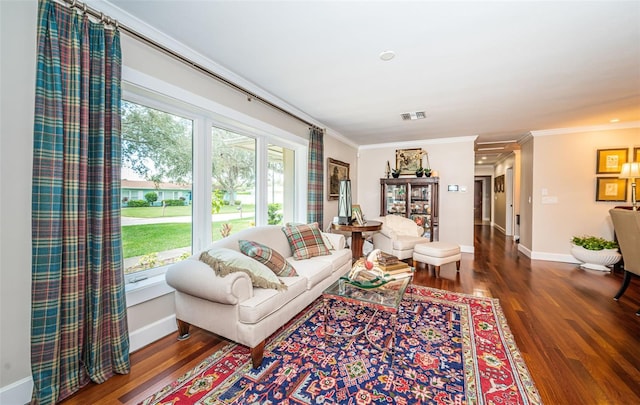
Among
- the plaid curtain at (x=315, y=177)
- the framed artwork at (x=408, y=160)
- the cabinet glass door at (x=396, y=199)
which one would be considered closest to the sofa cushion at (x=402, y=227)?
the cabinet glass door at (x=396, y=199)

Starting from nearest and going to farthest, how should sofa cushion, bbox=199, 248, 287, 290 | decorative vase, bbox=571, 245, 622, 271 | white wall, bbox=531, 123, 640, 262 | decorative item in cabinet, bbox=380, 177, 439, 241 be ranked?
sofa cushion, bbox=199, 248, 287, 290, decorative vase, bbox=571, 245, 622, 271, white wall, bbox=531, 123, 640, 262, decorative item in cabinet, bbox=380, 177, 439, 241

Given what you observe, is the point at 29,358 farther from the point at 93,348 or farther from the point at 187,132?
the point at 187,132

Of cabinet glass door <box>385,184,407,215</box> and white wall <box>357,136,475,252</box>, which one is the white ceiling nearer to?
white wall <box>357,136,475,252</box>

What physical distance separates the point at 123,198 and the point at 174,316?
3.61 feet

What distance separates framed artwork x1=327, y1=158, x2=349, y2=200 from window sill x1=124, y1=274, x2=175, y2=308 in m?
3.18

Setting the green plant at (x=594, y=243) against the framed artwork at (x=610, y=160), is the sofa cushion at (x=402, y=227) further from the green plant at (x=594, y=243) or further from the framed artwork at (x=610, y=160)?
the framed artwork at (x=610, y=160)

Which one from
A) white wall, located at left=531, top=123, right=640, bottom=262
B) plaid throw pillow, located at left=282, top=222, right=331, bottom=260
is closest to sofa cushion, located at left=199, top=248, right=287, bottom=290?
plaid throw pillow, located at left=282, top=222, right=331, bottom=260

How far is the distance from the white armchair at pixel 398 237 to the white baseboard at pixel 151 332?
310 centimetres

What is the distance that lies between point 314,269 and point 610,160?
5530 millimetres

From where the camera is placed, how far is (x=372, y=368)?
1.72 m

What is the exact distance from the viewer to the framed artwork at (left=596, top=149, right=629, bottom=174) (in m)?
4.27

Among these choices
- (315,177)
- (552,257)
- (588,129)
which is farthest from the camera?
(552,257)

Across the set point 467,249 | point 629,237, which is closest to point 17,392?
point 629,237

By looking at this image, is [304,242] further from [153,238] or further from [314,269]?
[153,238]
